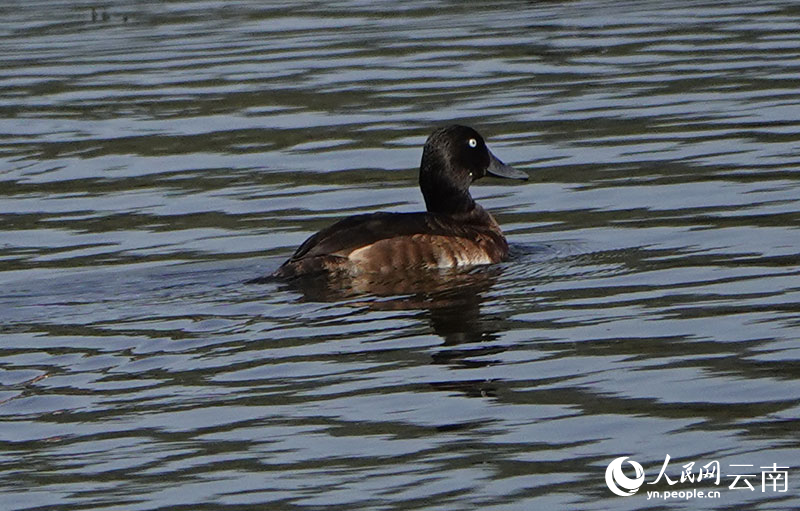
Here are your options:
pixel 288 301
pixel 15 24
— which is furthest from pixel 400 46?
pixel 288 301

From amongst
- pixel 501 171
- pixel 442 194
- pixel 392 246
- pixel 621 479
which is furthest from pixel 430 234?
pixel 621 479

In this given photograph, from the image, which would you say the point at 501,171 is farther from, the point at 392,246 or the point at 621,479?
the point at 621,479

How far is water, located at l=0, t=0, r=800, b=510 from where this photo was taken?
6793 millimetres

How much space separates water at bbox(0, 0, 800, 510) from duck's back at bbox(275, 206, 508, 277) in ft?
0.78

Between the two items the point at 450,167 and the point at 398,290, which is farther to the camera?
the point at 450,167

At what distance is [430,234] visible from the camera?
431 inches

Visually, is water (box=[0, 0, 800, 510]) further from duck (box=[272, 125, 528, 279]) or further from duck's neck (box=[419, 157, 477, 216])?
duck's neck (box=[419, 157, 477, 216])

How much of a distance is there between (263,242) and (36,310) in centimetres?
225

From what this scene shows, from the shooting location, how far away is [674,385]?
7.69 m

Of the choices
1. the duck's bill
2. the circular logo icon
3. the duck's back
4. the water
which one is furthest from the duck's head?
the circular logo icon

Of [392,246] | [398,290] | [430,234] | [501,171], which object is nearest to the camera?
[398,290]

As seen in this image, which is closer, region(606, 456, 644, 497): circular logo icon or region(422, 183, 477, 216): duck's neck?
region(606, 456, 644, 497): circular logo icon

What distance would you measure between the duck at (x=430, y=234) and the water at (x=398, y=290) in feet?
Answer: 0.84

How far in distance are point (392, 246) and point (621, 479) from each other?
4.43 meters
